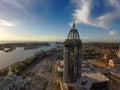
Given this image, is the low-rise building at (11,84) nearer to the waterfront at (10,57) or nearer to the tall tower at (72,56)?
the tall tower at (72,56)

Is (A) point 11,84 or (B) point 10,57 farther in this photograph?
(B) point 10,57

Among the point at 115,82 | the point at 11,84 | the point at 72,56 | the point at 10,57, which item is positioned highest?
the point at 72,56

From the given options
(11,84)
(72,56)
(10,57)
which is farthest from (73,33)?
(10,57)

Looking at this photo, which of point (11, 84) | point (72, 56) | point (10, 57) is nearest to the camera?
point (72, 56)

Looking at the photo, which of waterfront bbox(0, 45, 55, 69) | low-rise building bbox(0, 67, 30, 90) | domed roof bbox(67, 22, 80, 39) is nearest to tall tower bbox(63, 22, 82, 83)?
domed roof bbox(67, 22, 80, 39)

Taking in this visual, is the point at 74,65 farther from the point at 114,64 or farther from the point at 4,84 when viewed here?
the point at 114,64

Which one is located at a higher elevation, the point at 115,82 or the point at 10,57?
the point at 115,82

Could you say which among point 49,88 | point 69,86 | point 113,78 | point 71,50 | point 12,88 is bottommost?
point 49,88

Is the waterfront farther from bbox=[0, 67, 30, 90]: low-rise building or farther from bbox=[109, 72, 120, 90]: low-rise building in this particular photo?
bbox=[109, 72, 120, 90]: low-rise building

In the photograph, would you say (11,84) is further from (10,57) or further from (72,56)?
(10,57)

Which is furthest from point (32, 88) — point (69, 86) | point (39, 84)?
point (69, 86)
